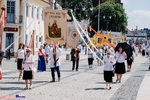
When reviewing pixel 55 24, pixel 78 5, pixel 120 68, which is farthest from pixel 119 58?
pixel 78 5

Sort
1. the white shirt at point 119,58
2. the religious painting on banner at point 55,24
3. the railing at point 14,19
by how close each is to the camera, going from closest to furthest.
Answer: the white shirt at point 119,58
the religious painting on banner at point 55,24
the railing at point 14,19

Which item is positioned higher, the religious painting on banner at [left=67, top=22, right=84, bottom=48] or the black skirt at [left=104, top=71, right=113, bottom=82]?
the religious painting on banner at [left=67, top=22, right=84, bottom=48]

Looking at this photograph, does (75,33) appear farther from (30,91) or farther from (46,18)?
(30,91)

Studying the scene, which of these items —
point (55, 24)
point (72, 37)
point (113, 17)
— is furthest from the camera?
point (113, 17)

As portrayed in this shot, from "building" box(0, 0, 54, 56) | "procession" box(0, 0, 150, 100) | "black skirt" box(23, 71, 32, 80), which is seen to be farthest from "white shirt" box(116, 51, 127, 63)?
"building" box(0, 0, 54, 56)

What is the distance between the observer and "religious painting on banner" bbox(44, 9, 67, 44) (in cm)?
1862

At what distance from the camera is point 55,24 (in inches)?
734

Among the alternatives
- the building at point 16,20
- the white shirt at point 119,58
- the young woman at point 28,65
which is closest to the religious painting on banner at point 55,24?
the white shirt at point 119,58

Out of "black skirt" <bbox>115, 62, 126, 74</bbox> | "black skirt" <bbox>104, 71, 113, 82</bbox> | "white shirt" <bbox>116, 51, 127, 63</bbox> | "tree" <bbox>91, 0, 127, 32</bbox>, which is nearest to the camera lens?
"black skirt" <bbox>104, 71, 113, 82</bbox>

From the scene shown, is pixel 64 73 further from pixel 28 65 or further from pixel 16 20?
pixel 16 20

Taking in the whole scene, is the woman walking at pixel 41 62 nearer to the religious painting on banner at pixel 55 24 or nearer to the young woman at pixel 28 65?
the religious painting on banner at pixel 55 24

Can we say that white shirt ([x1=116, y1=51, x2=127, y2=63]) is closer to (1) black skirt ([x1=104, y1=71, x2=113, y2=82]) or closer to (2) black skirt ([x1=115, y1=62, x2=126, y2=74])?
(2) black skirt ([x1=115, y1=62, x2=126, y2=74])

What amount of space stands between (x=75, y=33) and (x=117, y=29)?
242ft

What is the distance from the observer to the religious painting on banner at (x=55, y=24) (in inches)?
733
